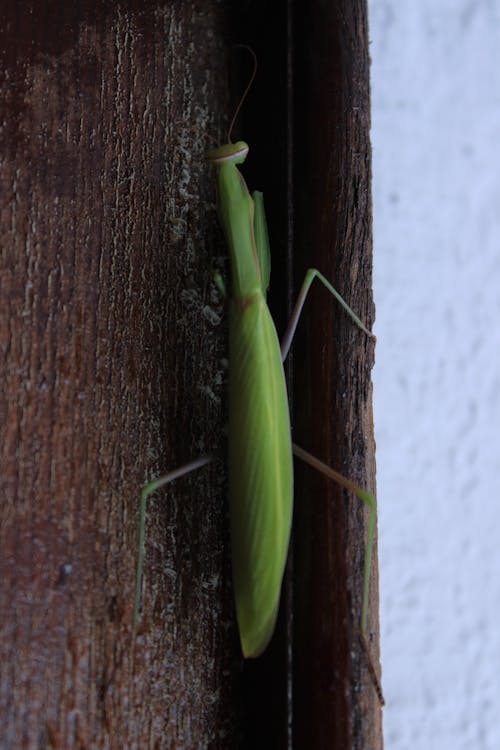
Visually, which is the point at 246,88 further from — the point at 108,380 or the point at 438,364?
the point at 438,364

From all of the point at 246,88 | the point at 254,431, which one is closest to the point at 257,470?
the point at 254,431

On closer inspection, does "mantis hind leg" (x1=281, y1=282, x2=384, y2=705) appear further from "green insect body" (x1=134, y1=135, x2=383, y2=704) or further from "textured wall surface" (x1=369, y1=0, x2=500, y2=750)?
"textured wall surface" (x1=369, y1=0, x2=500, y2=750)

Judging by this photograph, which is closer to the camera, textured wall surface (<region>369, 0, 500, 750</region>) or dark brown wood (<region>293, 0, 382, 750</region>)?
dark brown wood (<region>293, 0, 382, 750</region>)

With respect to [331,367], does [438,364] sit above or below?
above

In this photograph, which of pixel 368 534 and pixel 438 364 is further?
pixel 438 364

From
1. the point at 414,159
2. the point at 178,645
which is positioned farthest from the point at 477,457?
the point at 178,645

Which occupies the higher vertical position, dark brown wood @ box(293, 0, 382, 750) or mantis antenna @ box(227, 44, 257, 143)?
mantis antenna @ box(227, 44, 257, 143)

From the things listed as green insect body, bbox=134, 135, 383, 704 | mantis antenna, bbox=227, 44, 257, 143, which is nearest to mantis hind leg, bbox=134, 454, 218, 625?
green insect body, bbox=134, 135, 383, 704
